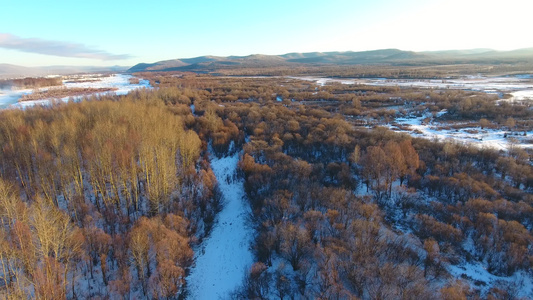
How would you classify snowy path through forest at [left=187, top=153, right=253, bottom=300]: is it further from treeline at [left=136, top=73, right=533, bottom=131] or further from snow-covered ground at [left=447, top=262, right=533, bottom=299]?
treeline at [left=136, top=73, right=533, bottom=131]

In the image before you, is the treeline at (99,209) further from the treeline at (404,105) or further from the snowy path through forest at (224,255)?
the treeline at (404,105)

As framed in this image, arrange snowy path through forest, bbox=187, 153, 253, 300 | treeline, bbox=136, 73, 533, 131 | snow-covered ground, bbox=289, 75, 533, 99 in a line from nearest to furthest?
snowy path through forest, bbox=187, 153, 253, 300
treeline, bbox=136, 73, 533, 131
snow-covered ground, bbox=289, 75, 533, 99

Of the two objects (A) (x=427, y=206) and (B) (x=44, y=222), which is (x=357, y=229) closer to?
(A) (x=427, y=206)

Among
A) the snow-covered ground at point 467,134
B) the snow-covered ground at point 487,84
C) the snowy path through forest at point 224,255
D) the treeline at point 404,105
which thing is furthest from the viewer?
the snow-covered ground at point 487,84

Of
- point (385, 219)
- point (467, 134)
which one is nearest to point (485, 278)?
point (385, 219)

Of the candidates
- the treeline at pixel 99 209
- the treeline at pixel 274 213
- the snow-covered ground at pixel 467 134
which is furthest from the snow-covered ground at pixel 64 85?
the snow-covered ground at pixel 467 134

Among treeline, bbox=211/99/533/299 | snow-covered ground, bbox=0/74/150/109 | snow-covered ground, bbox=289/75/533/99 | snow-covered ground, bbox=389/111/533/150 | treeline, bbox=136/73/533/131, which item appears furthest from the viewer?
snow-covered ground, bbox=289/75/533/99


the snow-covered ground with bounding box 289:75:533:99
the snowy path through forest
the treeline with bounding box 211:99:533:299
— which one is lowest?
the snowy path through forest

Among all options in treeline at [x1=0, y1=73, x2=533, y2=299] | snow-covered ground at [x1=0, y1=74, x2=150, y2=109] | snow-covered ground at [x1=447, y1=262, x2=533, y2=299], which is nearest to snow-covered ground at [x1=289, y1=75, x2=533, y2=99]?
treeline at [x1=0, y1=73, x2=533, y2=299]
